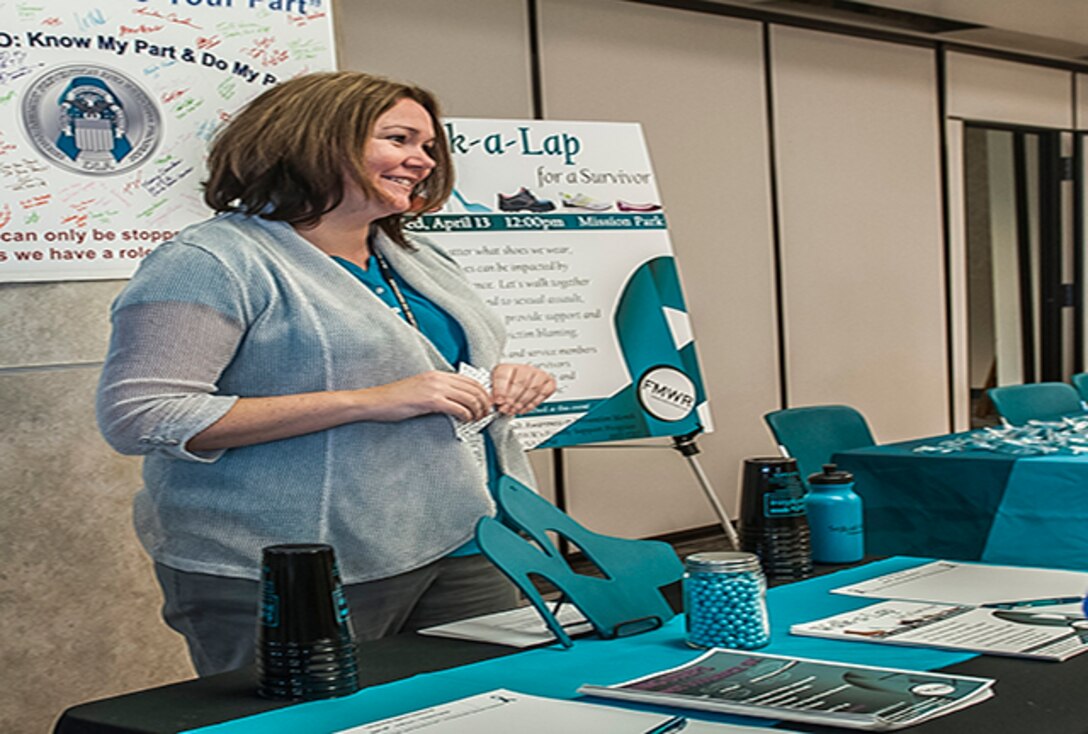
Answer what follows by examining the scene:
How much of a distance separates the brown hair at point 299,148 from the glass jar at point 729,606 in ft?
2.79

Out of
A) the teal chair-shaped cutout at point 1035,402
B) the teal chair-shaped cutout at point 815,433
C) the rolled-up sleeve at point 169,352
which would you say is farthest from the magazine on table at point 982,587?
the teal chair-shaped cutout at point 1035,402

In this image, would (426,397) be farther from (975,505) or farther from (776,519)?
(975,505)

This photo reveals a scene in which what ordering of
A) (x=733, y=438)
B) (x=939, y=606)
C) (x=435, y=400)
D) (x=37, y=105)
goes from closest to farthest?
(x=939, y=606) < (x=435, y=400) < (x=37, y=105) < (x=733, y=438)

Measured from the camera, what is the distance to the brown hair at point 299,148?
2.00 meters

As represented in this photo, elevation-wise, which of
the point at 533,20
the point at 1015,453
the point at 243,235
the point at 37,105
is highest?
the point at 533,20

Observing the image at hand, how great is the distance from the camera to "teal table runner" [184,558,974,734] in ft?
4.23

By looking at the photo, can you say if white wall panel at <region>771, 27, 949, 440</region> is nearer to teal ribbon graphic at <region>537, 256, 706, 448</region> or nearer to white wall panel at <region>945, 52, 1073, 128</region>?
white wall panel at <region>945, 52, 1073, 128</region>

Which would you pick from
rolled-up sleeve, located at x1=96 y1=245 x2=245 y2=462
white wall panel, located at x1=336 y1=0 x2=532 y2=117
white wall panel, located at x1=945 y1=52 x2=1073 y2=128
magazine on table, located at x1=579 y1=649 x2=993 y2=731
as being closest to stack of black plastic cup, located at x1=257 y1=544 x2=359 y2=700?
magazine on table, located at x1=579 y1=649 x2=993 y2=731

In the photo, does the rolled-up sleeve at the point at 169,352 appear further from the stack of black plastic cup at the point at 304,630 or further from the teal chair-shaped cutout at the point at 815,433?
the teal chair-shaped cutout at the point at 815,433

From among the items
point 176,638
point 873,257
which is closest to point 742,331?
point 873,257

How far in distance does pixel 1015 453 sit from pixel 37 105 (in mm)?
2521

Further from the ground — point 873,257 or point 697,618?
point 873,257

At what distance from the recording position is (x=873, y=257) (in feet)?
23.4

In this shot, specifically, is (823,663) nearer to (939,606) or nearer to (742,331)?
(939,606)
